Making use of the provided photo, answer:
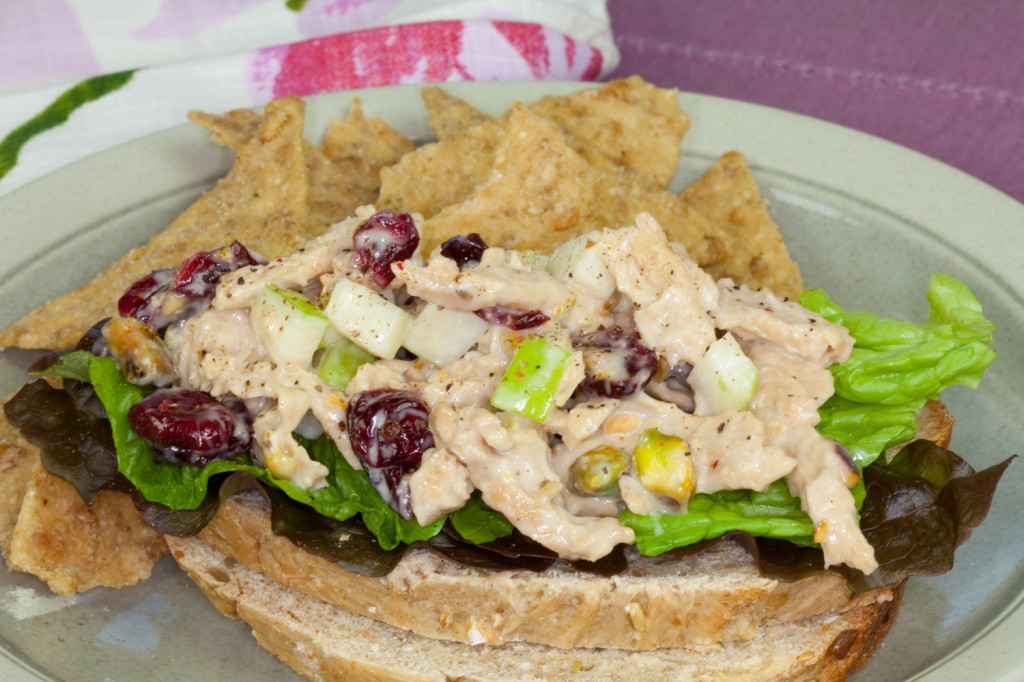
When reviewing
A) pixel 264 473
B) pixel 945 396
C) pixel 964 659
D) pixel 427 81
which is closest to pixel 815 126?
pixel 945 396

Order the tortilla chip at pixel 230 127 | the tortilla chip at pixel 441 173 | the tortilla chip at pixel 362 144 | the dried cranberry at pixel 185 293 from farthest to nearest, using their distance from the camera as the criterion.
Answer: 1. the tortilla chip at pixel 362 144
2. the tortilla chip at pixel 230 127
3. the tortilla chip at pixel 441 173
4. the dried cranberry at pixel 185 293

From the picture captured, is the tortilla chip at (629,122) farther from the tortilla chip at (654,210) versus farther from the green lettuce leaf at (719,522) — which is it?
the green lettuce leaf at (719,522)

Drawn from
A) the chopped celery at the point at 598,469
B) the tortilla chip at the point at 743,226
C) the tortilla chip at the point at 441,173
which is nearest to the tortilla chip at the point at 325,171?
the tortilla chip at the point at 441,173

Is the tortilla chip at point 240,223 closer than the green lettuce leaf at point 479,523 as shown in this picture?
No

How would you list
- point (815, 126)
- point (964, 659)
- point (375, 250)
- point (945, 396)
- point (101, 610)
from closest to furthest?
1. point (964, 659)
2. point (375, 250)
3. point (101, 610)
4. point (945, 396)
5. point (815, 126)

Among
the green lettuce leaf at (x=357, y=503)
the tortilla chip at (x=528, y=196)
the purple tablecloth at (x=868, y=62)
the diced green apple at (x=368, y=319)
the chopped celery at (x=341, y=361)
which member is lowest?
the purple tablecloth at (x=868, y=62)

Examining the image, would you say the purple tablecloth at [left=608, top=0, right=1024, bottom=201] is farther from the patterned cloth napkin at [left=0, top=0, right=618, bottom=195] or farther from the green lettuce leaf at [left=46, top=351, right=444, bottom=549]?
the green lettuce leaf at [left=46, top=351, right=444, bottom=549]

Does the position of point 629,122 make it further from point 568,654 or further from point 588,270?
point 568,654

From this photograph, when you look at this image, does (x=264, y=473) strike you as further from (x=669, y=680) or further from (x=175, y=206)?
(x=175, y=206)
